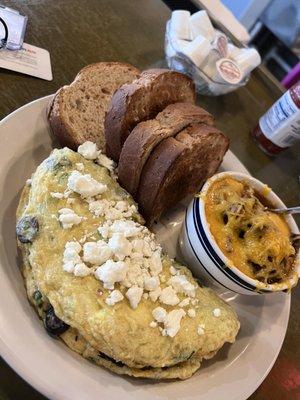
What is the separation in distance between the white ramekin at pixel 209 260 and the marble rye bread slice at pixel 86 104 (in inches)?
19.4

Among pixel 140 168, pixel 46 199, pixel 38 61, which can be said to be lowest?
pixel 38 61

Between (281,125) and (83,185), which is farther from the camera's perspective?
(281,125)

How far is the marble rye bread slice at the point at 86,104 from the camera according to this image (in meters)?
1.65

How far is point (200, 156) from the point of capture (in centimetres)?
168

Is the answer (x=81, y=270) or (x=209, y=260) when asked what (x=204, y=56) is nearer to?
(x=209, y=260)

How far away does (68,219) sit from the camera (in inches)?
51.5

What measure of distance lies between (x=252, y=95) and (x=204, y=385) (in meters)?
1.82

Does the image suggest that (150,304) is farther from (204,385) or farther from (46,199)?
(46,199)

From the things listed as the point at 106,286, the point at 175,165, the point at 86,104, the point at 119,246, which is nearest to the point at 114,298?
the point at 106,286

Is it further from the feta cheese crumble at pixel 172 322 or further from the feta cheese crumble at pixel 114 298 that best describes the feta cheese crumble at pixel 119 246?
the feta cheese crumble at pixel 172 322

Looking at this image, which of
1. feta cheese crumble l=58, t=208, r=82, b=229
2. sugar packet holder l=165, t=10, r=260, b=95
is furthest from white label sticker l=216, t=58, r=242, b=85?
feta cheese crumble l=58, t=208, r=82, b=229

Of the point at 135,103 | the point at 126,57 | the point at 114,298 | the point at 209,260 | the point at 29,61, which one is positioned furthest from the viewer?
the point at 126,57

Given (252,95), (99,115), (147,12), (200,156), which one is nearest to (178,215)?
(200,156)

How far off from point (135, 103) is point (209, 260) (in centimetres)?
64
